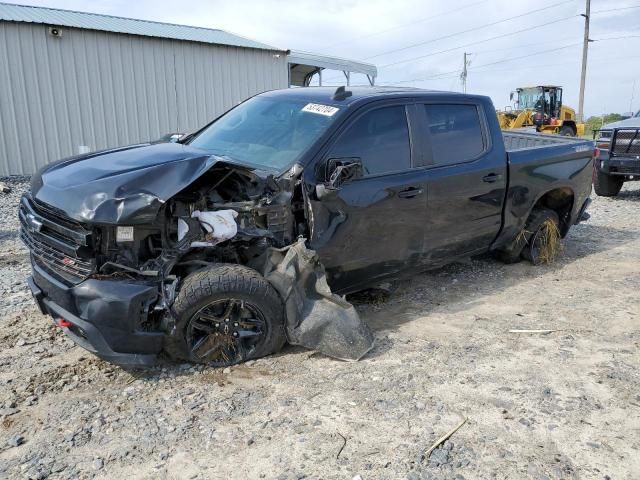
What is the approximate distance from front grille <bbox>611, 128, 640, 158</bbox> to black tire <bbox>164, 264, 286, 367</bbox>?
9338 millimetres

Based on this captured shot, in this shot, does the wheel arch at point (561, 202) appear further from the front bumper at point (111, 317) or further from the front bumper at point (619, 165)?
the front bumper at point (619, 165)

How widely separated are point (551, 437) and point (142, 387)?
2.33 meters

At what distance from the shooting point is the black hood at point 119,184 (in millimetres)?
3070

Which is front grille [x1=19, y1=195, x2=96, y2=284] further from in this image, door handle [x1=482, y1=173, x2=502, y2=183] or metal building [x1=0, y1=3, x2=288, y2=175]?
metal building [x1=0, y1=3, x2=288, y2=175]

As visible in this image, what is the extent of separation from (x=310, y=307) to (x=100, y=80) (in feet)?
36.8

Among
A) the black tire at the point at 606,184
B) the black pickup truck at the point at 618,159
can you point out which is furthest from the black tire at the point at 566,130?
the black tire at the point at 606,184

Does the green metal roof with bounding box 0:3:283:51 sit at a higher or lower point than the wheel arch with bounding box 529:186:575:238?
higher

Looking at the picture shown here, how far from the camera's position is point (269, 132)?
4.32 metres

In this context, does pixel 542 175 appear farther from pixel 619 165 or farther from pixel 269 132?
pixel 619 165

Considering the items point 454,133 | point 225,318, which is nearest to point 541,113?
point 454,133

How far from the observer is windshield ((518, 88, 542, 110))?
23.9 meters

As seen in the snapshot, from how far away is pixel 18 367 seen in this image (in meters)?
3.51

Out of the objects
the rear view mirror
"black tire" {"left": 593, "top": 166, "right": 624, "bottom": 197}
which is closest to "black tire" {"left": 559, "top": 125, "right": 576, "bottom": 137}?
"black tire" {"left": 593, "top": 166, "right": 624, "bottom": 197}

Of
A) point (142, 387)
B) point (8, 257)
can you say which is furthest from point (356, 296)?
point (8, 257)
